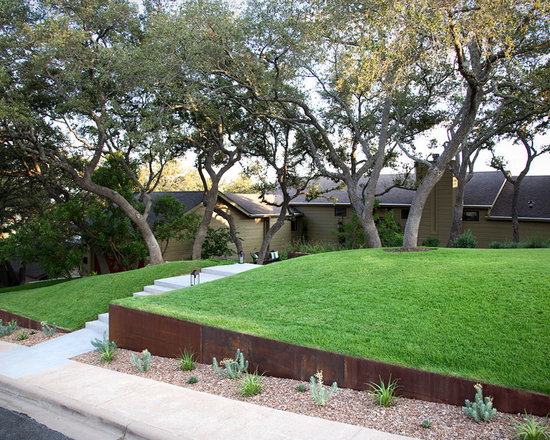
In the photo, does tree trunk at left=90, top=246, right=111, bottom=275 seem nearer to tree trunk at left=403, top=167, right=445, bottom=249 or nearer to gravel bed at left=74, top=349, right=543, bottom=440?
tree trunk at left=403, top=167, right=445, bottom=249

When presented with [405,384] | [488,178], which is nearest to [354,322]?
[405,384]

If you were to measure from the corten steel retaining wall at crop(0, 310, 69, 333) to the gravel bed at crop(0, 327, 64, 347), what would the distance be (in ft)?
0.47

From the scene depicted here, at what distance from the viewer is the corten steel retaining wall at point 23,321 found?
9.45 metres

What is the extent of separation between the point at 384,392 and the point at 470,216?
60.2 ft

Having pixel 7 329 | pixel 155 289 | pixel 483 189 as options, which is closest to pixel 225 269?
pixel 155 289

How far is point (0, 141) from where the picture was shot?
595 inches

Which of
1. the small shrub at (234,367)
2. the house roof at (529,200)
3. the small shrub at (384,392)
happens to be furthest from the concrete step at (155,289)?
the house roof at (529,200)

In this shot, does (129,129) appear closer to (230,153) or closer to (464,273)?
(230,153)

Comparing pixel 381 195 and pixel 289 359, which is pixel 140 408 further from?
→ pixel 381 195

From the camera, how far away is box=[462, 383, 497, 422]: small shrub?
364 centimetres

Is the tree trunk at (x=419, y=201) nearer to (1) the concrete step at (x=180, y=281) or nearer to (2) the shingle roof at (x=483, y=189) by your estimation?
(1) the concrete step at (x=180, y=281)

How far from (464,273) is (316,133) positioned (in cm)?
1396

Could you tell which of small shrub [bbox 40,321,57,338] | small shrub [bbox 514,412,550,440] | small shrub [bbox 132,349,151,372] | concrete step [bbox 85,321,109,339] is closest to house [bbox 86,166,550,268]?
small shrub [bbox 40,321,57,338]

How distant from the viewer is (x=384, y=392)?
414cm
